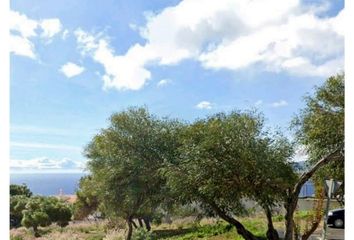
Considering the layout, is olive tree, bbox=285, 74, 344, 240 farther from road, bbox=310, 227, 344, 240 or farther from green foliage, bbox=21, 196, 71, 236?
green foliage, bbox=21, 196, 71, 236

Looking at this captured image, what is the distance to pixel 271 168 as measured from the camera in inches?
153

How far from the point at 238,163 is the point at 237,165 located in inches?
0.9

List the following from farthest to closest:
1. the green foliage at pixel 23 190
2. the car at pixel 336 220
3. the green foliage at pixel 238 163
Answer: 1. the green foliage at pixel 23 190
2. the car at pixel 336 220
3. the green foliage at pixel 238 163

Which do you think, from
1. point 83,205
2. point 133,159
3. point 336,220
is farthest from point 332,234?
point 83,205

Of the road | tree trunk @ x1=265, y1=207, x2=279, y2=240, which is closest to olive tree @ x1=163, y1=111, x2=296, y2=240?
tree trunk @ x1=265, y1=207, x2=279, y2=240

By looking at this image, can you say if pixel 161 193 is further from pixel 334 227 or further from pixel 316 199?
pixel 334 227

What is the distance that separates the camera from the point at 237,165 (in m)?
3.88

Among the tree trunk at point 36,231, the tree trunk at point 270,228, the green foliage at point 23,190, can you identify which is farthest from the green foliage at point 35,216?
the tree trunk at point 270,228

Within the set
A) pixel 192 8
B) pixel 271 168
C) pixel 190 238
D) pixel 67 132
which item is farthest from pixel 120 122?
pixel 192 8

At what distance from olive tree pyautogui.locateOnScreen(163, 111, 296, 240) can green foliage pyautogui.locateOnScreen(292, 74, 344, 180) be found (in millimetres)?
476

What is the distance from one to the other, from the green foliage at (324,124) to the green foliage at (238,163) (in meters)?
0.46

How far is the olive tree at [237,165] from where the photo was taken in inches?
153
